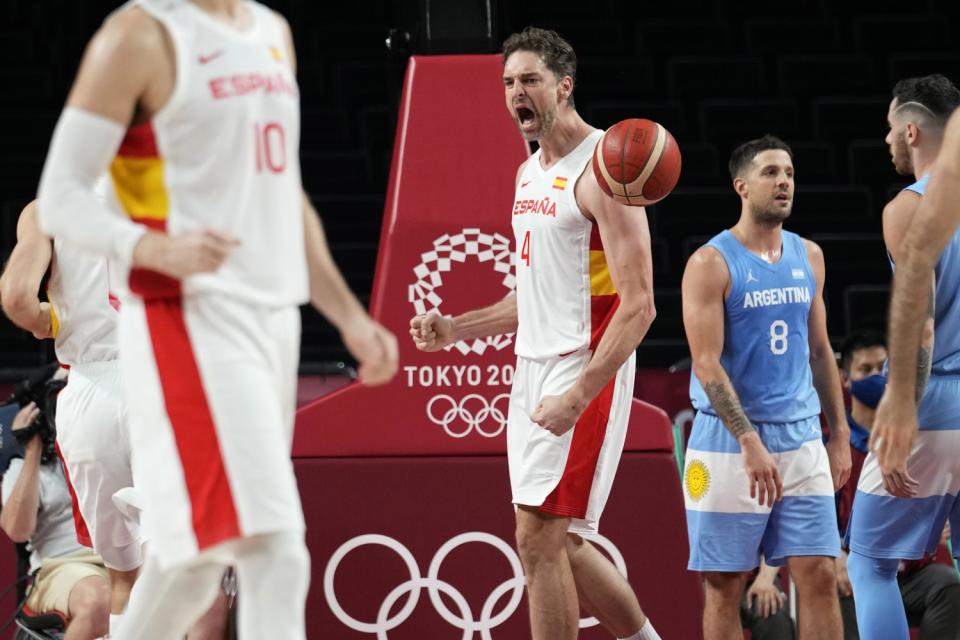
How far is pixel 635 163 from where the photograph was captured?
13.5ft

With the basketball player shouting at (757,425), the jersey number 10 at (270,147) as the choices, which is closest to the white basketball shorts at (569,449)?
the basketball player shouting at (757,425)

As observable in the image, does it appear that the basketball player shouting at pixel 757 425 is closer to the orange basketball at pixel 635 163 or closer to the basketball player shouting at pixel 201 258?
the orange basketball at pixel 635 163

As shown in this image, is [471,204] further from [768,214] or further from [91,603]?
[91,603]

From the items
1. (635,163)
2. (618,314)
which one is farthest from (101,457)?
(635,163)

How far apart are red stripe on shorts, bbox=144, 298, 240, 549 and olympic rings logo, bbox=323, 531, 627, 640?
255cm

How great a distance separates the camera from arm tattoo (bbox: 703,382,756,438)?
4.74 metres

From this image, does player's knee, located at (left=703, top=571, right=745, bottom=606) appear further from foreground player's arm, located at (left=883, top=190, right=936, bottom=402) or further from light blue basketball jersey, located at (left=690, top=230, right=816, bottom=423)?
foreground player's arm, located at (left=883, top=190, right=936, bottom=402)

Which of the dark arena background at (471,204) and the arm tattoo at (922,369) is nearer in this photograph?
the arm tattoo at (922,369)

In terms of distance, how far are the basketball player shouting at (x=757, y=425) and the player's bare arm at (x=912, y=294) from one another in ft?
4.69

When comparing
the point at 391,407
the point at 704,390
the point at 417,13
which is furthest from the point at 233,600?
the point at 417,13

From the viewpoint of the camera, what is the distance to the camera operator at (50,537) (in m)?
5.17

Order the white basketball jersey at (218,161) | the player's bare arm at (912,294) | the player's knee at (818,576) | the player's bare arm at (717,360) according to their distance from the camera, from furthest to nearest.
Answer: the player's knee at (818,576)
the player's bare arm at (717,360)
the player's bare arm at (912,294)
the white basketball jersey at (218,161)

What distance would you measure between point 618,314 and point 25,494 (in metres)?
2.59

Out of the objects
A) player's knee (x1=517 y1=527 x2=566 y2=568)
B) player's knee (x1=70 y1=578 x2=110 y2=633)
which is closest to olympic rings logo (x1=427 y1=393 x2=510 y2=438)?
player's knee (x1=517 y1=527 x2=566 y2=568)
